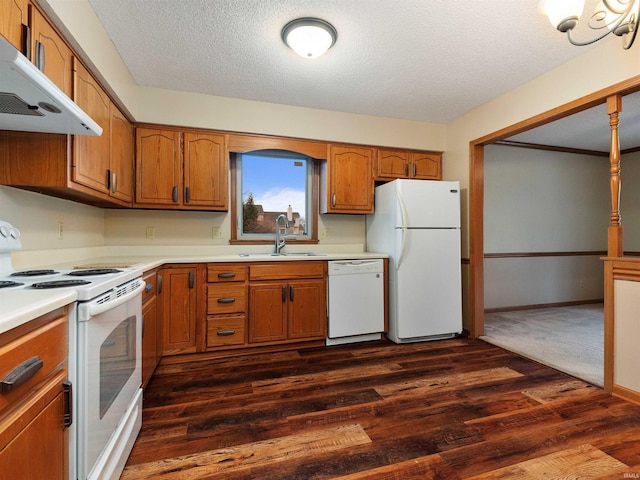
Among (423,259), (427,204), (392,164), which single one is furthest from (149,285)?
(392,164)

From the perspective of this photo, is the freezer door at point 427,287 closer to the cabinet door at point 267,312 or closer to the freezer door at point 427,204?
the freezer door at point 427,204

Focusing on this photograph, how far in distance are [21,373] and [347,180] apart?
304cm

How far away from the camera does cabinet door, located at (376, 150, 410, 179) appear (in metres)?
3.59

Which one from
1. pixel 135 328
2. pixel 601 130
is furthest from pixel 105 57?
pixel 601 130

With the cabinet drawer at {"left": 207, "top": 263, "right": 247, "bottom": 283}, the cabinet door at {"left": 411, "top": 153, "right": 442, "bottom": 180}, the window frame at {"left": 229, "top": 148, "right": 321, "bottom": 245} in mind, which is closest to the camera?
the cabinet drawer at {"left": 207, "top": 263, "right": 247, "bottom": 283}

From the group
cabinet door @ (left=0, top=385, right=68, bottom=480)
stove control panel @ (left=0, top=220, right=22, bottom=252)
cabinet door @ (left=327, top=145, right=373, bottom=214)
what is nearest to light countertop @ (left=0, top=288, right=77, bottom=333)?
cabinet door @ (left=0, top=385, right=68, bottom=480)

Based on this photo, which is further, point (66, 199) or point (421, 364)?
point (421, 364)

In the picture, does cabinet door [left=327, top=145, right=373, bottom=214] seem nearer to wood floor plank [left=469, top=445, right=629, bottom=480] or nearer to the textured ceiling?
the textured ceiling

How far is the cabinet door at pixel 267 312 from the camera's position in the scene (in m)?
2.88

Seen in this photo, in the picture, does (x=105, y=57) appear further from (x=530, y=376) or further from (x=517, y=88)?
(x=530, y=376)

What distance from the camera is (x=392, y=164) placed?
364 cm

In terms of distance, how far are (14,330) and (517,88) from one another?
3.71m

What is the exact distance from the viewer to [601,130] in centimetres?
397

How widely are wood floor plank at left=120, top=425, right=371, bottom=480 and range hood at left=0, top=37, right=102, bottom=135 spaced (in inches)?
62.4
